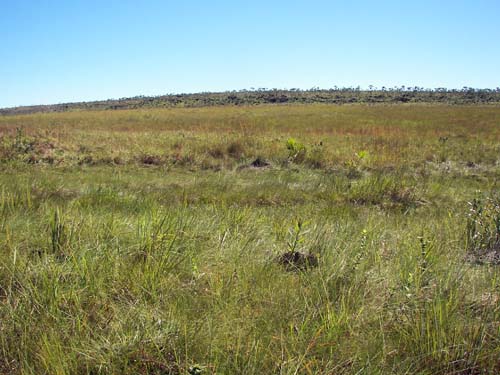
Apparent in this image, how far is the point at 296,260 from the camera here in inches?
149

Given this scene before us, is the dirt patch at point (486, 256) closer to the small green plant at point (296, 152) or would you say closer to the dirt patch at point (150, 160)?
the small green plant at point (296, 152)

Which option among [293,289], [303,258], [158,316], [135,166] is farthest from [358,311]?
[135,166]

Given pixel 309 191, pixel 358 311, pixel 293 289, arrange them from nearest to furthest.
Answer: pixel 358 311 < pixel 293 289 < pixel 309 191

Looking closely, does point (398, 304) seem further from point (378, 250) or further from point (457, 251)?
point (457, 251)

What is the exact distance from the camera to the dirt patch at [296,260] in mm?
3621

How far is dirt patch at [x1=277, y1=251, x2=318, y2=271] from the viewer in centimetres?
362

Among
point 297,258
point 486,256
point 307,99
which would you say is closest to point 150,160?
point 297,258

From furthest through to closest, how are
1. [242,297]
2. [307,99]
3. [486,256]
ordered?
[307,99], [486,256], [242,297]

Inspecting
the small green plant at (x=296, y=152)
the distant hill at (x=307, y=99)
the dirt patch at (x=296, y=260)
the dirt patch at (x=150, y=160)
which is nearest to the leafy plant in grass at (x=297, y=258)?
the dirt patch at (x=296, y=260)

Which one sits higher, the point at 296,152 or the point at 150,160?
the point at 296,152

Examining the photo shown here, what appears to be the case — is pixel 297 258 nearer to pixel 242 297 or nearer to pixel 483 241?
pixel 242 297

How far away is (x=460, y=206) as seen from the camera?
8.53m

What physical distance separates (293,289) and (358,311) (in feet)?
1.74

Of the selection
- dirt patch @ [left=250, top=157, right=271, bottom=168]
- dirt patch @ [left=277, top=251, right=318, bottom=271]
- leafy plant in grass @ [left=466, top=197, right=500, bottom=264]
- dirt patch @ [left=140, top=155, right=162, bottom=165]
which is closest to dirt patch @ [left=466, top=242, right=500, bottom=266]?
leafy plant in grass @ [left=466, top=197, right=500, bottom=264]
